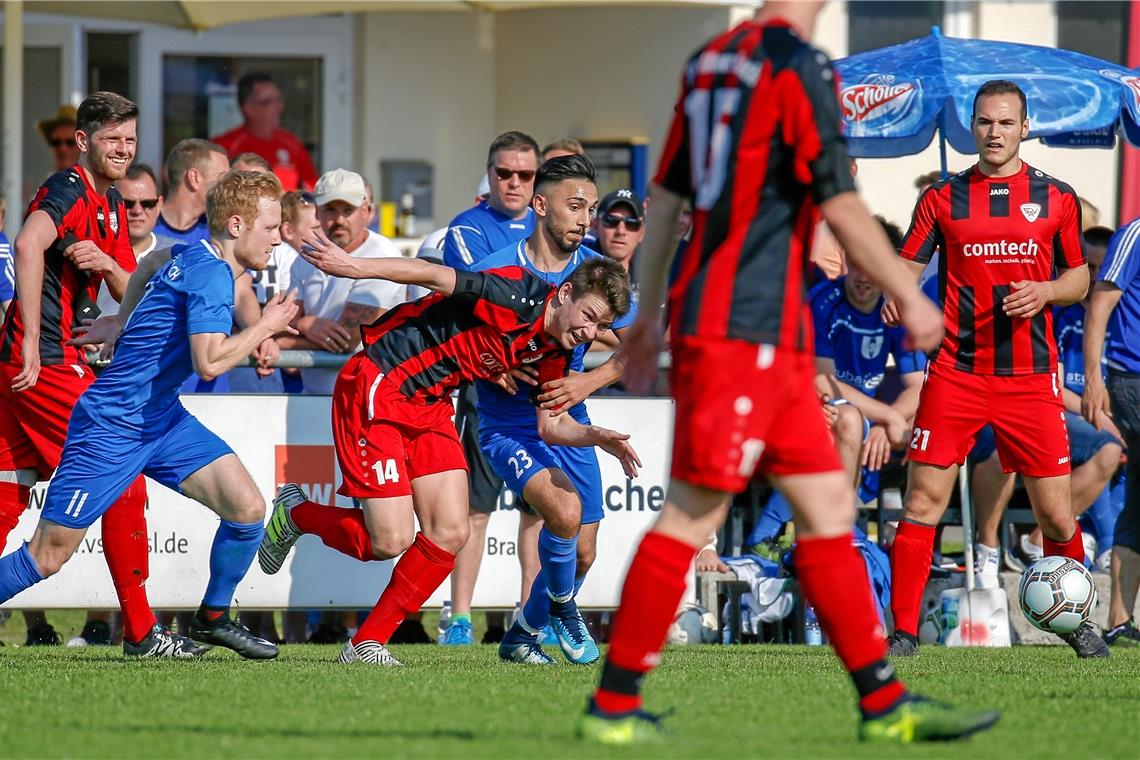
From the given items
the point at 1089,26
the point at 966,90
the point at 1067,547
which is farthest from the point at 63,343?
the point at 1089,26

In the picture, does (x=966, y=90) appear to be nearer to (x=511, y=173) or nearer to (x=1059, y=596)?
(x=511, y=173)

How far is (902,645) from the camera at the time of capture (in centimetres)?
819

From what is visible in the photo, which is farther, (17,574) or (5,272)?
(5,272)

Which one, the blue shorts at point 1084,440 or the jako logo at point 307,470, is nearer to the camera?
the jako logo at point 307,470

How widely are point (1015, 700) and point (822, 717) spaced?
963 millimetres

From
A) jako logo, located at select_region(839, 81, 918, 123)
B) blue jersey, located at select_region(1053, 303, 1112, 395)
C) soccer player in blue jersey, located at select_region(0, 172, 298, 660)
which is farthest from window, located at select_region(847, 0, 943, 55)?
soccer player in blue jersey, located at select_region(0, 172, 298, 660)

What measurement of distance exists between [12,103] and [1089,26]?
966 centimetres

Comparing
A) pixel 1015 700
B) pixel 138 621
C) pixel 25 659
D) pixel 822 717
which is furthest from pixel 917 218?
pixel 25 659

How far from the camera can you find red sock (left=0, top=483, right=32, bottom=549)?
7.75m

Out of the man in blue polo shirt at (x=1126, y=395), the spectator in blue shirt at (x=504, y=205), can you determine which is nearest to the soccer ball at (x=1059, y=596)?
the man in blue polo shirt at (x=1126, y=395)

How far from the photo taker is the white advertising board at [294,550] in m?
9.42

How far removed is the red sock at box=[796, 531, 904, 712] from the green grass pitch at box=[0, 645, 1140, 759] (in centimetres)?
17

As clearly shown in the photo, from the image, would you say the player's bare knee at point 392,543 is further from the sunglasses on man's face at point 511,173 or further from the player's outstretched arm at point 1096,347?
the player's outstretched arm at point 1096,347

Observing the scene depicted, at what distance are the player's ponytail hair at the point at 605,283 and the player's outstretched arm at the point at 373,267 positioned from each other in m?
0.55
